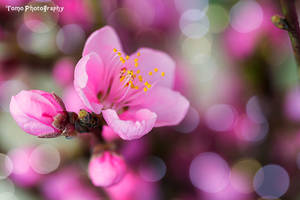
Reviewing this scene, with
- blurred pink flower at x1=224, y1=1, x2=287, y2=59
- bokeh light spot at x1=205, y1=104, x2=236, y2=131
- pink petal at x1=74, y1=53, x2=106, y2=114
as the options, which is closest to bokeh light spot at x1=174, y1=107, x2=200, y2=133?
bokeh light spot at x1=205, y1=104, x2=236, y2=131

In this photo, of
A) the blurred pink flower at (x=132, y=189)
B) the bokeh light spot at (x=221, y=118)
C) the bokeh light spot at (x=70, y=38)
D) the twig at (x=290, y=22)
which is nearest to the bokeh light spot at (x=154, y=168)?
the blurred pink flower at (x=132, y=189)

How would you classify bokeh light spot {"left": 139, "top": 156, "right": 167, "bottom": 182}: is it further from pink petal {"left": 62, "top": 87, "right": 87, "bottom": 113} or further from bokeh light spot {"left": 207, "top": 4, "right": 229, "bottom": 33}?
bokeh light spot {"left": 207, "top": 4, "right": 229, "bottom": 33}

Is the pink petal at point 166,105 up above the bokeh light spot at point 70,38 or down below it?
below

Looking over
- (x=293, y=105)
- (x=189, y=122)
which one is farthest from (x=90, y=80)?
(x=293, y=105)

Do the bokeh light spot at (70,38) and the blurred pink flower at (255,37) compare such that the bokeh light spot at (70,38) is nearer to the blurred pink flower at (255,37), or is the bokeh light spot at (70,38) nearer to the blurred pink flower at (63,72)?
the blurred pink flower at (63,72)

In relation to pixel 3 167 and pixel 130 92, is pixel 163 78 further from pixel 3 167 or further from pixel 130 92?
pixel 3 167
